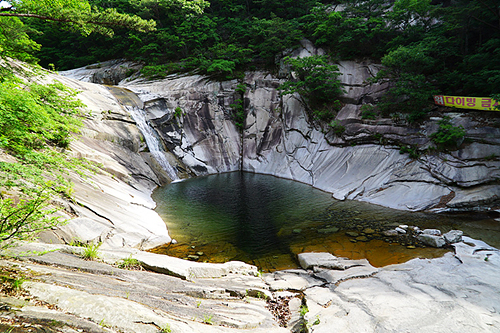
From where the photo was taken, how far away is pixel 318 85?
61.6ft

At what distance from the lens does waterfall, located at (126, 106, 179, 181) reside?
→ 17828 mm

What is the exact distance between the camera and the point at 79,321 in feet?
8.01

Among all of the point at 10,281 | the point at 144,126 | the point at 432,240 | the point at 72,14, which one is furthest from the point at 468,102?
the point at 144,126

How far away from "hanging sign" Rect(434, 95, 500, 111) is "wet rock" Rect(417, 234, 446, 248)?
7.99 m

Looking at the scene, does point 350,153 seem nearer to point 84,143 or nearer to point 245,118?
point 245,118

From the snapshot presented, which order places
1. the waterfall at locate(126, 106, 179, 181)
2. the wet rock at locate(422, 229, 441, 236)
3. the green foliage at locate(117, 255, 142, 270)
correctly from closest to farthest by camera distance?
the green foliage at locate(117, 255, 142, 270)
the wet rock at locate(422, 229, 441, 236)
the waterfall at locate(126, 106, 179, 181)

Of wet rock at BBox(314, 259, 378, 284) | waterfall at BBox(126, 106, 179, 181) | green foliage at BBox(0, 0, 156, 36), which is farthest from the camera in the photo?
waterfall at BBox(126, 106, 179, 181)

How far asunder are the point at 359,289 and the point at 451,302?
4.86ft

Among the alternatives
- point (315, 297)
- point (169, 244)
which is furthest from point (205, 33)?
point (315, 297)

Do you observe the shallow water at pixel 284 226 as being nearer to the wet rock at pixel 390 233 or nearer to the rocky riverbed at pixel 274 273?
the wet rock at pixel 390 233

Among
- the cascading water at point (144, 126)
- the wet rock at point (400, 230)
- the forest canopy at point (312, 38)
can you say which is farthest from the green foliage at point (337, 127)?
the cascading water at point (144, 126)

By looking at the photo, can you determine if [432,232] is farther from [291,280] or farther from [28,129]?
[28,129]

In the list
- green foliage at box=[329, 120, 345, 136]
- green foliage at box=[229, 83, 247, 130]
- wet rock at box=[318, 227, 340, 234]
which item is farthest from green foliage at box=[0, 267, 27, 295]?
green foliage at box=[229, 83, 247, 130]

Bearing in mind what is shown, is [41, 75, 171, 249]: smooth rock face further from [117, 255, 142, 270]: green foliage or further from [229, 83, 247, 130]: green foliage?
[229, 83, 247, 130]: green foliage
